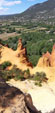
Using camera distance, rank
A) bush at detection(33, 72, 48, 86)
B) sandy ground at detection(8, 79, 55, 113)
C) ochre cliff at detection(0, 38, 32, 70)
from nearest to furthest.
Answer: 1. sandy ground at detection(8, 79, 55, 113)
2. bush at detection(33, 72, 48, 86)
3. ochre cliff at detection(0, 38, 32, 70)

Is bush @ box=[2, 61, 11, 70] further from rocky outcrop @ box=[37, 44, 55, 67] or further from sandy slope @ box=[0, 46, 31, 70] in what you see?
rocky outcrop @ box=[37, 44, 55, 67]

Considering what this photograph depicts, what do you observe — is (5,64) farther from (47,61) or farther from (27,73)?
(47,61)

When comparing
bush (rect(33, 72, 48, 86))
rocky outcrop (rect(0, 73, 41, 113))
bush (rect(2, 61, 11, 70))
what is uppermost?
rocky outcrop (rect(0, 73, 41, 113))

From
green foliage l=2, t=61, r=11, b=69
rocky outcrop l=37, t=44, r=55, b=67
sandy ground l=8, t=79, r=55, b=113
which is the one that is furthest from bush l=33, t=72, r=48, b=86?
green foliage l=2, t=61, r=11, b=69

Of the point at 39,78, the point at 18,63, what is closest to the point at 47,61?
the point at 18,63

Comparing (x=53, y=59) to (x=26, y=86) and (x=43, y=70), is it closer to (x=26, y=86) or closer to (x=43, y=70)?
(x=43, y=70)

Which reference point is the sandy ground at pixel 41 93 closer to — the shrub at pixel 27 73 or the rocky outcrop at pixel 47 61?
the shrub at pixel 27 73

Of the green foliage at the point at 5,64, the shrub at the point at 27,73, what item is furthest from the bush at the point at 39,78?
the green foliage at the point at 5,64
